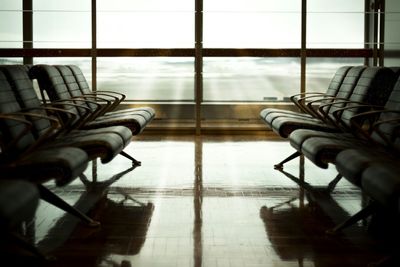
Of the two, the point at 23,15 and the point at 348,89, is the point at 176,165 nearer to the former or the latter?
the point at 348,89

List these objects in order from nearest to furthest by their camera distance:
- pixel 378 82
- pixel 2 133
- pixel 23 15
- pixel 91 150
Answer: pixel 2 133 < pixel 91 150 < pixel 378 82 < pixel 23 15

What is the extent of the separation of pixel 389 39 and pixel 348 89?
2990mm

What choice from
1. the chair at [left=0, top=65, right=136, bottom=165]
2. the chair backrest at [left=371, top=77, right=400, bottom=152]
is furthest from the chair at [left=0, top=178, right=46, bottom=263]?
the chair backrest at [left=371, top=77, right=400, bottom=152]

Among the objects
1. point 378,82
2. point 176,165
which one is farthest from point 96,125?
point 378,82

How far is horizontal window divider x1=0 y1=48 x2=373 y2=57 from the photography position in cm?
734

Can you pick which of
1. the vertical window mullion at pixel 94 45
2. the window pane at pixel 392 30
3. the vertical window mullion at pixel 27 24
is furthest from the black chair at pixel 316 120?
the vertical window mullion at pixel 27 24

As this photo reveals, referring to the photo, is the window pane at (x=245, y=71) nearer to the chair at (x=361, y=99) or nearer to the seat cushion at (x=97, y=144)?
the chair at (x=361, y=99)

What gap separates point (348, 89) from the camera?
481cm

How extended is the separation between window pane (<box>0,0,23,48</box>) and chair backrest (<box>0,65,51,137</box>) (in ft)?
12.4

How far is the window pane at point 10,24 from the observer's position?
7258 mm

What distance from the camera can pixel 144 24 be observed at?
24.2 ft

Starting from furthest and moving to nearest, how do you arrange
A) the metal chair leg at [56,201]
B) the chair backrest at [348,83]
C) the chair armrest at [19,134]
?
the chair backrest at [348,83] < the metal chair leg at [56,201] < the chair armrest at [19,134]

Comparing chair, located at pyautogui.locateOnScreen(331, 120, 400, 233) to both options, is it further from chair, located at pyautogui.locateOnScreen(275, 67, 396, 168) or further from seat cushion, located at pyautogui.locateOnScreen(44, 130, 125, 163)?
seat cushion, located at pyautogui.locateOnScreen(44, 130, 125, 163)

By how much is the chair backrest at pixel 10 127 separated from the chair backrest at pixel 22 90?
8cm
